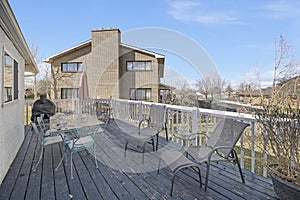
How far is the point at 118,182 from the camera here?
8.81 ft

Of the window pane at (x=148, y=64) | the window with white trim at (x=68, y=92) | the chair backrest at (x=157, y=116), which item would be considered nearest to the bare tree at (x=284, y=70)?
the chair backrest at (x=157, y=116)

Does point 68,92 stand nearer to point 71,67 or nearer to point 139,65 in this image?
point 71,67

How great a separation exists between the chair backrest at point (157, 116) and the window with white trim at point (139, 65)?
9220mm

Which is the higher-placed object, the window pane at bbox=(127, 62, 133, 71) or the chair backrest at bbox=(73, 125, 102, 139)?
the window pane at bbox=(127, 62, 133, 71)

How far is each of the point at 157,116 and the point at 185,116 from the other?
6.44 feet

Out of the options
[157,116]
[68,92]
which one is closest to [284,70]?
[157,116]

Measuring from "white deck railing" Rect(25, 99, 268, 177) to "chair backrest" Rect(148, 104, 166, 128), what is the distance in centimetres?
18

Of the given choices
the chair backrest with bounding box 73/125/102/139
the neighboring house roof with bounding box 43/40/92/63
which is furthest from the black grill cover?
the neighboring house roof with bounding box 43/40/92/63

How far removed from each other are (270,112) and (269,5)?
22.6 feet

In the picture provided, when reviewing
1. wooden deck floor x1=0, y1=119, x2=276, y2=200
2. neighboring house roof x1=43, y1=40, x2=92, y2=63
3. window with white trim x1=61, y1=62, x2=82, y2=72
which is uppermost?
neighboring house roof x1=43, y1=40, x2=92, y2=63

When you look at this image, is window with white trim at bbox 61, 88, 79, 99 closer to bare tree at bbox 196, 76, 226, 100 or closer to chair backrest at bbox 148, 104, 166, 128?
bare tree at bbox 196, 76, 226, 100

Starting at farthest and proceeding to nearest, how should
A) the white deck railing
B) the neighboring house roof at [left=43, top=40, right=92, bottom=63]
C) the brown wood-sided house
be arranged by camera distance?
the neighboring house roof at [left=43, top=40, right=92, bottom=63]
the brown wood-sided house
the white deck railing

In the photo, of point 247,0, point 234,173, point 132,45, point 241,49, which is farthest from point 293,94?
point 132,45

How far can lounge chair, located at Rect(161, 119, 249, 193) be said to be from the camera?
244cm
